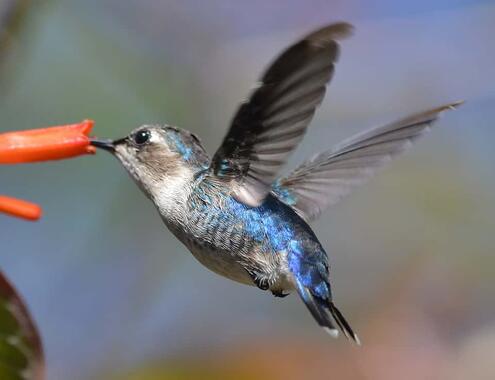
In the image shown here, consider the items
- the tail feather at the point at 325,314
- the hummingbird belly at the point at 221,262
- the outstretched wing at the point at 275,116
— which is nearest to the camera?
the outstretched wing at the point at 275,116

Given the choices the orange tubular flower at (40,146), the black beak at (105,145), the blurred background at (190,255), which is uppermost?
the orange tubular flower at (40,146)

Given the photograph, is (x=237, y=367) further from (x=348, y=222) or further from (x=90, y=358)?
(x=348, y=222)

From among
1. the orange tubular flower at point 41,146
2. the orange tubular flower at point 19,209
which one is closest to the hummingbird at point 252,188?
the orange tubular flower at point 41,146

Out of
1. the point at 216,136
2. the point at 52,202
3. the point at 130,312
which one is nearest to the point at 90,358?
the point at 130,312

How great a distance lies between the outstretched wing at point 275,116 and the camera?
80.2 inches

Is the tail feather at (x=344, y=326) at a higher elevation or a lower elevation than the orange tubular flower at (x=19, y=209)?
lower

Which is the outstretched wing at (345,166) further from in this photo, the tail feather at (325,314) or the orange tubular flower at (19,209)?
the orange tubular flower at (19,209)

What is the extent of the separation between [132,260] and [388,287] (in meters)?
1.29

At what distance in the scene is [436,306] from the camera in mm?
4652

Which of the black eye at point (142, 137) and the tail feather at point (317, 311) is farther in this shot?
the black eye at point (142, 137)

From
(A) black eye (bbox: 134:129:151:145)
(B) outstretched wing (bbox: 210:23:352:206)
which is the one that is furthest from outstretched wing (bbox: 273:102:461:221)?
(A) black eye (bbox: 134:129:151:145)

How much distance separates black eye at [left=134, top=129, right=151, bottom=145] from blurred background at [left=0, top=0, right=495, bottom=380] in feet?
4.64

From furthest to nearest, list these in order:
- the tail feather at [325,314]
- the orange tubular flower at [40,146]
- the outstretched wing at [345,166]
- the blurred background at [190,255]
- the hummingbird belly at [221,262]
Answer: the blurred background at [190,255] → the outstretched wing at [345,166] → the hummingbird belly at [221,262] → the tail feather at [325,314] → the orange tubular flower at [40,146]

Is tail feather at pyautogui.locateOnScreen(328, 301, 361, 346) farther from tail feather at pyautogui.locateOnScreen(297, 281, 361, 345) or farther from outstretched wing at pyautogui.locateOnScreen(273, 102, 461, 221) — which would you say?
outstretched wing at pyautogui.locateOnScreen(273, 102, 461, 221)
